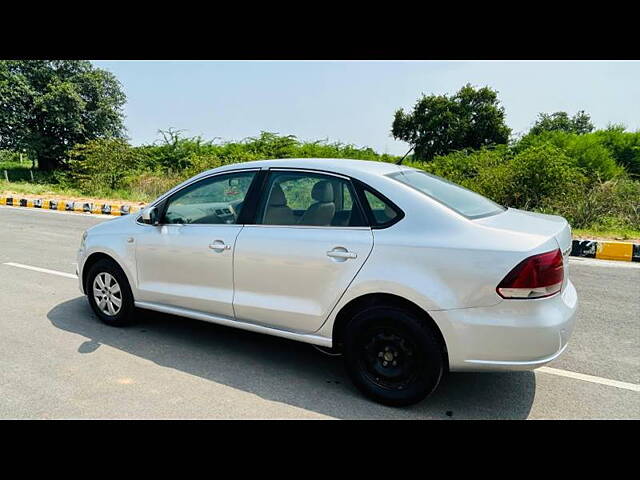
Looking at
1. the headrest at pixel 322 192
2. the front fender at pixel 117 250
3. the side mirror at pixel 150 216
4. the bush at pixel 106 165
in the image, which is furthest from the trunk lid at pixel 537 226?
the bush at pixel 106 165

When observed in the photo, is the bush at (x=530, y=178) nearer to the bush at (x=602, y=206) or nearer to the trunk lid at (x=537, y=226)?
the bush at (x=602, y=206)

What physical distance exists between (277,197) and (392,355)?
1462 millimetres

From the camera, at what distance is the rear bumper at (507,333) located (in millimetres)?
2627

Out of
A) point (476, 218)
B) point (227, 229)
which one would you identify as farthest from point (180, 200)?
point (476, 218)

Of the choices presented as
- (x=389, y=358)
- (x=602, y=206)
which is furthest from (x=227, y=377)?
(x=602, y=206)

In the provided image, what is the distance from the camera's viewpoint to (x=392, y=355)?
2.93 metres

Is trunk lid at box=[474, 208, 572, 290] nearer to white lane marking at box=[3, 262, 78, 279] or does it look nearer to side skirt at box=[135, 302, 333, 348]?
side skirt at box=[135, 302, 333, 348]

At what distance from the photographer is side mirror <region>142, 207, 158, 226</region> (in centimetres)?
397

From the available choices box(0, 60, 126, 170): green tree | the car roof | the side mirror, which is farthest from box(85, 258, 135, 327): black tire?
box(0, 60, 126, 170): green tree

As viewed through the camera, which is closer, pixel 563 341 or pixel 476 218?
pixel 563 341

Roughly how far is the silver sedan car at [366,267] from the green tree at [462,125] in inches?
1343
